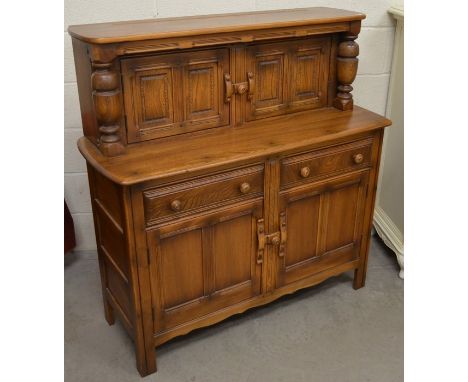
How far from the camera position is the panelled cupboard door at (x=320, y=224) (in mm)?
2027

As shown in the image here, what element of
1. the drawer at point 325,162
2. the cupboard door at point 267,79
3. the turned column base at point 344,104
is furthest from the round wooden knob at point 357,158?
the cupboard door at point 267,79

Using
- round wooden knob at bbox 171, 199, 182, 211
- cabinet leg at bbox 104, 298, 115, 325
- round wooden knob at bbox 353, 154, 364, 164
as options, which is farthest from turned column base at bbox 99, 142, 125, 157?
round wooden knob at bbox 353, 154, 364, 164

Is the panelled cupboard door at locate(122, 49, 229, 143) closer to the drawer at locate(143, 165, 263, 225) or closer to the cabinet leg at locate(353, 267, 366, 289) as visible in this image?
the drawer at locate(143, 165, 263, 225)

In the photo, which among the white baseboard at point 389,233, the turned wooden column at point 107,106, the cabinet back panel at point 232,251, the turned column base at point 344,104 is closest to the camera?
the turned wooden column at point 107,106

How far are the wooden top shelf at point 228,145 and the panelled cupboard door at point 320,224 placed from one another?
8.1 inches

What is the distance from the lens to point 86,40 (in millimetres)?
1610

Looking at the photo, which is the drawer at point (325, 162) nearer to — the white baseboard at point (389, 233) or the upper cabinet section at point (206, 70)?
the upper cabinet section at point (206, 70)

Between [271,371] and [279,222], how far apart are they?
0.58m

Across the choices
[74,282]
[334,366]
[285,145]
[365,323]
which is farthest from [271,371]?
[74,282]

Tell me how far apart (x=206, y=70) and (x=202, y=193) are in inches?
18.2

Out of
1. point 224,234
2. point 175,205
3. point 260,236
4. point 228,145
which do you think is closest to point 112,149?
point 175,205

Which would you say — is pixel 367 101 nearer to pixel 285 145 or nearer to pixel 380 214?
pixel 380 214

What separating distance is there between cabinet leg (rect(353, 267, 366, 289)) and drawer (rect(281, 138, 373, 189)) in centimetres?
56

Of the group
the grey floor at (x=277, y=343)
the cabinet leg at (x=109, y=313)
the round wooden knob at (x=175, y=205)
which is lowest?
the grey floor at (x=277, y=343)
